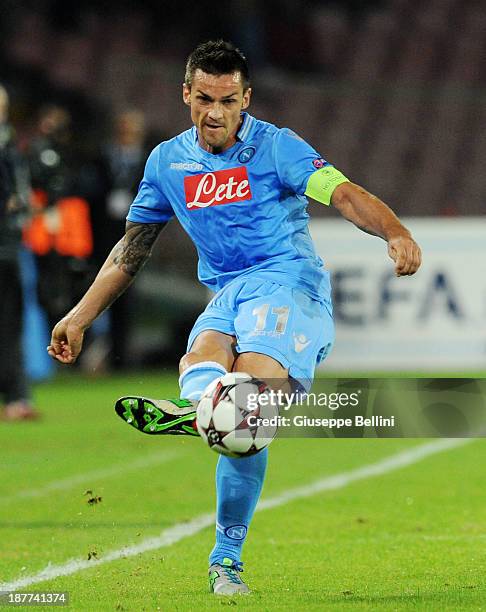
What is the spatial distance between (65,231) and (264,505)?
7.13 meters

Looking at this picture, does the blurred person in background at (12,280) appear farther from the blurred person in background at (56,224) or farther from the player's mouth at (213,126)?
the player's mouth at (213,126)

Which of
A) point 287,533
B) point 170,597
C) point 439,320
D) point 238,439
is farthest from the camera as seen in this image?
point 439,320

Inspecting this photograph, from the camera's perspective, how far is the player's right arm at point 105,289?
5.21 metres

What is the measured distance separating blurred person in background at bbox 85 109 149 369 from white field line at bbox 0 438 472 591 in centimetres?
530

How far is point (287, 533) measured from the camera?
6.29 metres

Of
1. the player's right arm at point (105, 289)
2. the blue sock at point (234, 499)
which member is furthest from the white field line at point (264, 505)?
the player's right arm at point (105, 289)

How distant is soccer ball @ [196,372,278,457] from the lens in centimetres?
442

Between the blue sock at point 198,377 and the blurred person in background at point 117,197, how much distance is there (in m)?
9.21

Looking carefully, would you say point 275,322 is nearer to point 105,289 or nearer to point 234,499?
point 234,499

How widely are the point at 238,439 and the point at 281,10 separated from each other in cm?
1597

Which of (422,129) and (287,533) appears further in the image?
(422,129)

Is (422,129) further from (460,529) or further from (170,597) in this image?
(170,597)

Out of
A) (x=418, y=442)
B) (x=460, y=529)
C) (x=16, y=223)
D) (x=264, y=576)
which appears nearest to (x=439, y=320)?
(x=418, y=442)

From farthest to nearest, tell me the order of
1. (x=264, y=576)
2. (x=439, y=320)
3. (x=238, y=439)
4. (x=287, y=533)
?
(x=439, y=320) → (x=287, y=533) → (x=264, y=576) → (x=238, y=439)
